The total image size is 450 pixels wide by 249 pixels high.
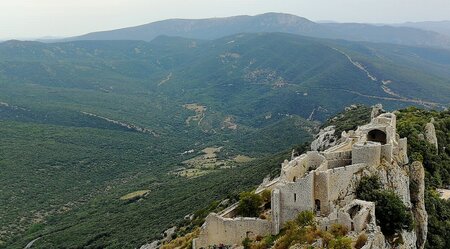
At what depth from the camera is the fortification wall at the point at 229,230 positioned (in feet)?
115

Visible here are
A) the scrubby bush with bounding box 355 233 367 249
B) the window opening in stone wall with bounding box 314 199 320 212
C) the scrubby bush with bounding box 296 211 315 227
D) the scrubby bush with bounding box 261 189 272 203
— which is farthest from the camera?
the scrubby bush with bounding box 261 189 272 203

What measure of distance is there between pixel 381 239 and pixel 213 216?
38.5 ft

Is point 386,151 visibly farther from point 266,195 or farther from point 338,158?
point 266,195

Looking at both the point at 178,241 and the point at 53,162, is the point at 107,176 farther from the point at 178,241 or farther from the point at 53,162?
the point at 178,241

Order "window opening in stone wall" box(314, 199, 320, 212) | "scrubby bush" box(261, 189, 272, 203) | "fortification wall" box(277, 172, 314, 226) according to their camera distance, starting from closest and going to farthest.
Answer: "fortification wall" box(277, 172, 314, 226) < "window opening in stone wall" box(314, 199, 320, 212) < "scrubby bush" box(261, 189, 272, 203)

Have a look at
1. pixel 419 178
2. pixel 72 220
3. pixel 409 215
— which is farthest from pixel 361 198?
pixel 72 220

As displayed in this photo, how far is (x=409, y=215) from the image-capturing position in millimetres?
35250

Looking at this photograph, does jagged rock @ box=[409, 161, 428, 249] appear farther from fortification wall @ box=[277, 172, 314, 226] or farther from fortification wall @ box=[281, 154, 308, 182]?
fortification wall @ box=[277, 172, 314, 226]

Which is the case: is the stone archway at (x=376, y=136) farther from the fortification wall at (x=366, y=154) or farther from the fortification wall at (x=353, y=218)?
the fortification wall at (x=353, y=218)

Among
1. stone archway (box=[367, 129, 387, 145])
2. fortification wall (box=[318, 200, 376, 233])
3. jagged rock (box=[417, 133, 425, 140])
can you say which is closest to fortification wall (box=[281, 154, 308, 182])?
fortification wall (box=[318, 200, 376, 233])

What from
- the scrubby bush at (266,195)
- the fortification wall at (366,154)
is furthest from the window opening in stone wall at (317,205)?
the scrubby bush at (266,195)

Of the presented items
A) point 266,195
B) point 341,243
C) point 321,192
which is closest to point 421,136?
point 266,195

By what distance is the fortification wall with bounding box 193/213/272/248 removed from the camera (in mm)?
35156

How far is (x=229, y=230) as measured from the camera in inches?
1432
